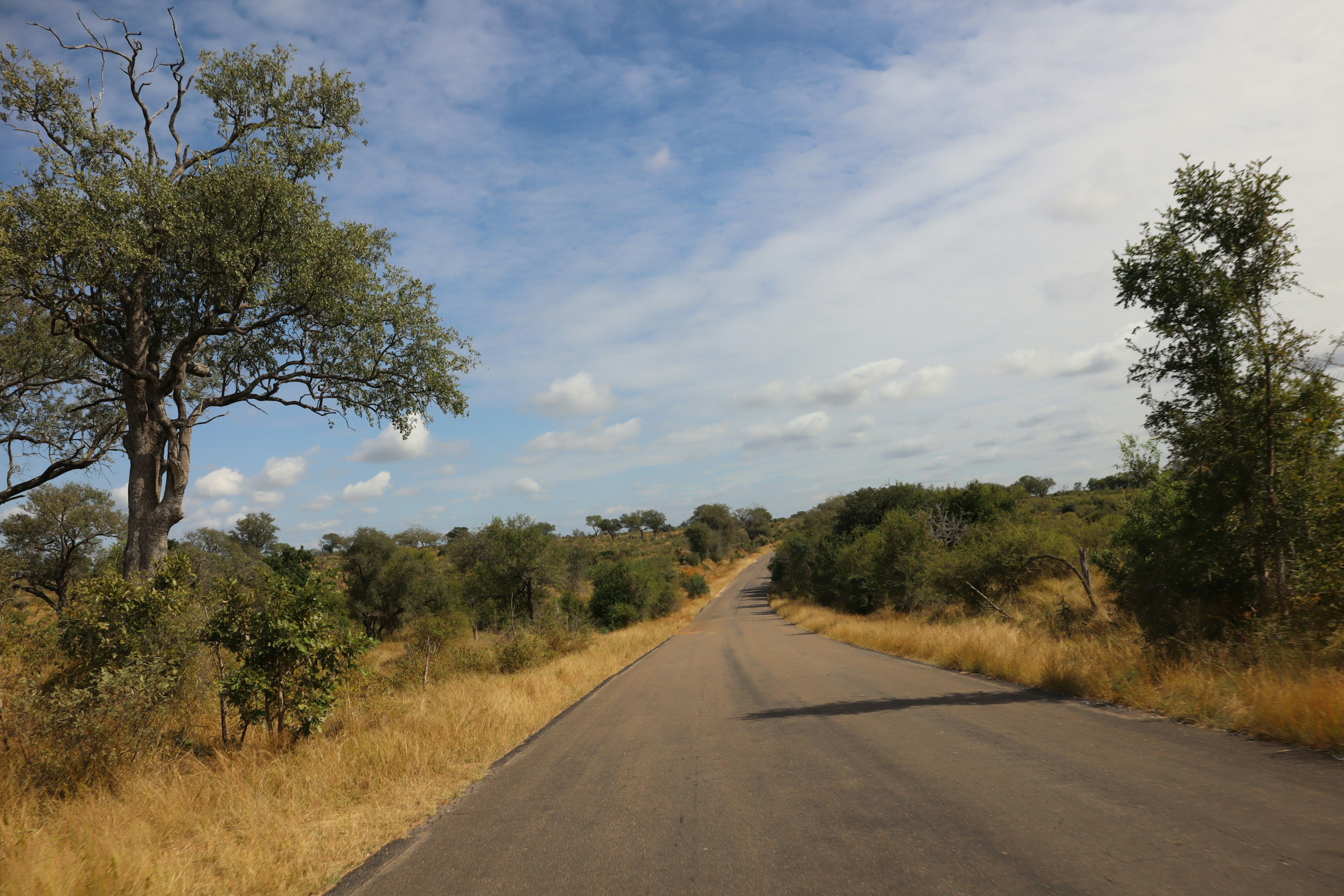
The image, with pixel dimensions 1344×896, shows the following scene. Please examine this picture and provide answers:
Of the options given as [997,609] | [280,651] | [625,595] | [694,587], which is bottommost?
[694,587]

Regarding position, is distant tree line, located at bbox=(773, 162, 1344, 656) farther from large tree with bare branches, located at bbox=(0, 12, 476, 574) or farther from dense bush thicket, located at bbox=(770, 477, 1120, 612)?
large tree with bare branches, located at bbox=(0, 12, 476, 574)

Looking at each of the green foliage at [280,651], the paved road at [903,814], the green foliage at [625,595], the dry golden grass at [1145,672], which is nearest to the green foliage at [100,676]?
the green foliage at [280,651]

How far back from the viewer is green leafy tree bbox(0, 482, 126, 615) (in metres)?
28.0

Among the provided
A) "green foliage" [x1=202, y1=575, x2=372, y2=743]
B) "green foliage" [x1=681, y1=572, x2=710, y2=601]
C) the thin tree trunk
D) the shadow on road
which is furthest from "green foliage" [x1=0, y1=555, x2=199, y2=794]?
"green foliage" [x1=681, y1=572, x2=710, y2=601]

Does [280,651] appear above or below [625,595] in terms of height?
above

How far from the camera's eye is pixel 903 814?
501cm

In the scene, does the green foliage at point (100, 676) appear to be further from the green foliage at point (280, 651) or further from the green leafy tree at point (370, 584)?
the green leafy tree at point (370, 584)

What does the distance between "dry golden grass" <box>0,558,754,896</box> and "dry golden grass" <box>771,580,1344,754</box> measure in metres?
8.45

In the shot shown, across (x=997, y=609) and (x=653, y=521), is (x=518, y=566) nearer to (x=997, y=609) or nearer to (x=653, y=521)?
(x=997, y=609)

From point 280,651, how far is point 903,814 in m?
7.48

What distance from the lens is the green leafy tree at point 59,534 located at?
2803cm

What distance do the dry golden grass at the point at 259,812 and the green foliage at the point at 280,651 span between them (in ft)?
1.47

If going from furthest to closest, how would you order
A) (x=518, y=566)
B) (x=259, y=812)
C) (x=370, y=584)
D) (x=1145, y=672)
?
(x=370, y=584) → (x=518, y=566) → (x=1145, y=672) → (x=259, y=812)

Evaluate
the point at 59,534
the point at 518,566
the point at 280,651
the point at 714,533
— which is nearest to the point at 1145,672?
the point at 280,651
